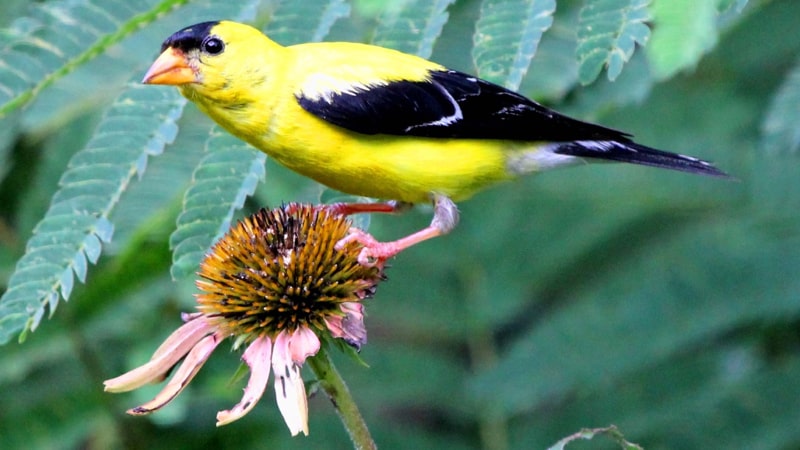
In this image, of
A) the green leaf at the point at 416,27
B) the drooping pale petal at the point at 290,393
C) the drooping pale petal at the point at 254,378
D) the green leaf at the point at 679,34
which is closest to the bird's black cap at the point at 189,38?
the green leaf at the point at 416,27

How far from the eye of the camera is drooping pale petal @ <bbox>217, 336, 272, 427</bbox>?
7.64ft

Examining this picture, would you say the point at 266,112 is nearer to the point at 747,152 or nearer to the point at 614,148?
the point at 614,148

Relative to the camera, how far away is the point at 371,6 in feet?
8.11

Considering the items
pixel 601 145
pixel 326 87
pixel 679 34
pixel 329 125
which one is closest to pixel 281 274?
pixel 329 125

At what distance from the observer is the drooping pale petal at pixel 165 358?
100.0 inches

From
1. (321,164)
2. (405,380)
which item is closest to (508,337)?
(405,380)

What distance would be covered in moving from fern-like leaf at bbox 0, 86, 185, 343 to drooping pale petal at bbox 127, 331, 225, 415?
338mm

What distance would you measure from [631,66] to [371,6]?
1529 millimetres

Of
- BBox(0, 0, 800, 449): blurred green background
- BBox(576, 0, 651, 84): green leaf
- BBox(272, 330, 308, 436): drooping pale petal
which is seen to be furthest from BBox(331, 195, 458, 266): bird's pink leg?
BBox(576, 0, 651, 84): green leaf

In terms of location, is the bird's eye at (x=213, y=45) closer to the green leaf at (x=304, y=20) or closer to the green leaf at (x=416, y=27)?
the green leaf at (x=304, y=20)

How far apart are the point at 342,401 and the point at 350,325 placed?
336 mm

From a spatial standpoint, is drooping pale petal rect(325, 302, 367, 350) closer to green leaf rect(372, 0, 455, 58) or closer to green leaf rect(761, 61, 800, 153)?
green leaf rect(372, 0, 455, 58)

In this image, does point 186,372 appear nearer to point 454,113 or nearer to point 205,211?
point 205,211

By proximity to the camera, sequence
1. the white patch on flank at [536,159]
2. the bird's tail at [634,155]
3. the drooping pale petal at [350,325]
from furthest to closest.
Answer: the white patch on flank at [536,159], the bird's tail at [634,155], the drooping pale petal at [350,325]
